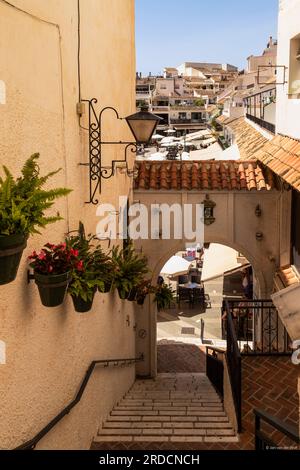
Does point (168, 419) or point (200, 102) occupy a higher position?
point (200, 102)

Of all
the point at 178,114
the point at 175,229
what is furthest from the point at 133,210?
the point at 178,114

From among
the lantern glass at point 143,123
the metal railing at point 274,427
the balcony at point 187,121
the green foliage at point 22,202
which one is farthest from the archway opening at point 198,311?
the balcony at point 187,121

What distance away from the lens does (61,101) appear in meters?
4.62

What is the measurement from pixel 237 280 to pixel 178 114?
192 feet

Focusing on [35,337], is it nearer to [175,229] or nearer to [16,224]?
[16,224]

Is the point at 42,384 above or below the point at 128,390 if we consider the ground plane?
above

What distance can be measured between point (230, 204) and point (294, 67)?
344cm

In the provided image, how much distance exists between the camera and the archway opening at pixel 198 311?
13953 mm

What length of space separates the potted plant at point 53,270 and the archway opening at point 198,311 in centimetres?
919

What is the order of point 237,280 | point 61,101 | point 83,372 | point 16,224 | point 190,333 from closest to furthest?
point 16,224
point 61,101
point 83,372
point 190,333
point 237,280

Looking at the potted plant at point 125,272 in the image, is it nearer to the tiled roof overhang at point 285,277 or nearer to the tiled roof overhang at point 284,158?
the tiled roof overhang at point 284,158

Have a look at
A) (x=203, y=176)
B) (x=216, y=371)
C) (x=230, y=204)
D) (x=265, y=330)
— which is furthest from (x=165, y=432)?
(x=203, y=176)

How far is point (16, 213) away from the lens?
2688mm

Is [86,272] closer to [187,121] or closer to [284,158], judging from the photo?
[284,158]
